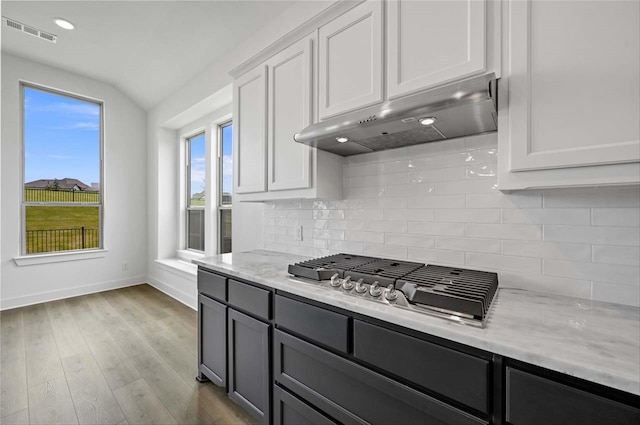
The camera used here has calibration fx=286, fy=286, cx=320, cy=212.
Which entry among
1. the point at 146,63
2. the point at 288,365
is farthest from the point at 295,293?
the point at 146,63

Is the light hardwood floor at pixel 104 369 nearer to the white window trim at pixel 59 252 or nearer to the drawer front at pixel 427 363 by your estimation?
the white window trim at pixel 59 252

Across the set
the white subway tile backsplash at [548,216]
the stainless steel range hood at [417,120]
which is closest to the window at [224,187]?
the stainless steel range hood at [417,120]

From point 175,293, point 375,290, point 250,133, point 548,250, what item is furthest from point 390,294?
point 175,293

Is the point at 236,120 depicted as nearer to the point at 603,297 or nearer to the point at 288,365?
the point at 288,365

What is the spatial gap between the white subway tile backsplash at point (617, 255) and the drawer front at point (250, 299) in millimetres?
1546

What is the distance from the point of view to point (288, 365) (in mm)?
1526

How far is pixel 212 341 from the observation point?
2090 mm

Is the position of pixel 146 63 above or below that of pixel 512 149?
above

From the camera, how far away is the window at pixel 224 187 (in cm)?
395

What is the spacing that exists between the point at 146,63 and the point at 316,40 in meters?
2.95

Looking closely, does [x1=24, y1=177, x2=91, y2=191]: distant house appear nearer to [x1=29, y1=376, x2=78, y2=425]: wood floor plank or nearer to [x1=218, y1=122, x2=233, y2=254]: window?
[x1=218, y1=122, x2=233, y2=254]: window

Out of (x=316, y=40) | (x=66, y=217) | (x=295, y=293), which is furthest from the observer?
(x=66, y=217)

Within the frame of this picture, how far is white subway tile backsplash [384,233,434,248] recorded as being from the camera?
1.71m

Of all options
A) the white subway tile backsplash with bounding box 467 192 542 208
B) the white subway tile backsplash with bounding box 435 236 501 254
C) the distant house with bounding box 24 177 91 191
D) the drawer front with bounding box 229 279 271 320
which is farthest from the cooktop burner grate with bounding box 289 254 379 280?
the distant house with bounding box 24 177 91 191
